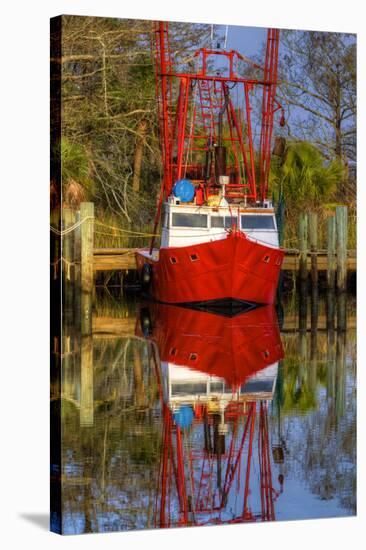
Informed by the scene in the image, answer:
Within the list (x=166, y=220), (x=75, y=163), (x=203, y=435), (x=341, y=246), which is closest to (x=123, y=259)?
(x=166, y=220)

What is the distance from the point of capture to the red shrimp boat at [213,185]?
43.5ft

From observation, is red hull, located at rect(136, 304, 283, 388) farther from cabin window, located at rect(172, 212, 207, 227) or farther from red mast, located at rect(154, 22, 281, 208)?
red mast, located at rect(154, 22, 281, 208)

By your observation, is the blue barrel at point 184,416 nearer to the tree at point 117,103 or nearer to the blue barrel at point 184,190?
the tree at point 117,103

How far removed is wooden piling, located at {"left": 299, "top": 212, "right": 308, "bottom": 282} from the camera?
1550 cm

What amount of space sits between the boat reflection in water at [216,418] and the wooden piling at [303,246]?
73 cm

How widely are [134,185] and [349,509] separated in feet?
19.7

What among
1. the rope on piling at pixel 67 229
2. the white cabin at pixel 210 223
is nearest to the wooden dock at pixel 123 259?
the white cabin at pixel 210 223

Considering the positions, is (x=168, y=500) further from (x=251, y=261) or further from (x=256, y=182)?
(x=251, y=261)

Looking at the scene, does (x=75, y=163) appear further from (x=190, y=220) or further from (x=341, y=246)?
(x=190, y=220)

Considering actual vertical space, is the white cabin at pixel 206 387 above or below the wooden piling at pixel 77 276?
below

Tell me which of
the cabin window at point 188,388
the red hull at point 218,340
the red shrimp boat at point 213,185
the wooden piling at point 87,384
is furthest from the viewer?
the red hull at point 218,340

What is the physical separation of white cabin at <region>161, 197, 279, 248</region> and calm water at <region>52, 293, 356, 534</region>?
1549mm

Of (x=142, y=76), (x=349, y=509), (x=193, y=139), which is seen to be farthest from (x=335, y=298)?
(x=349, y=509)

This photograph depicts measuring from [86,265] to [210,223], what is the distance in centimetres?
522
